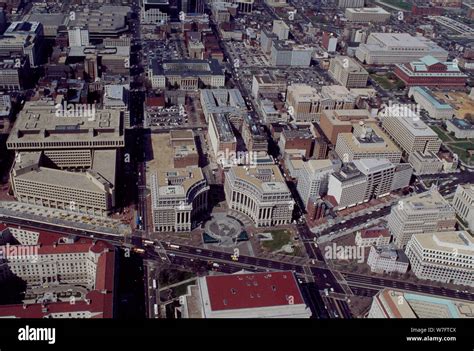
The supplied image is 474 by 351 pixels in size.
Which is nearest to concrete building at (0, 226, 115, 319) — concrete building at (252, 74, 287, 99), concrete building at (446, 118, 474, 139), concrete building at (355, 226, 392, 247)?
concrete building at (355, 226, 392, 247)

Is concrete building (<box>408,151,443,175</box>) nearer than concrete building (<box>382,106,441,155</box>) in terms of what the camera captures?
Yes

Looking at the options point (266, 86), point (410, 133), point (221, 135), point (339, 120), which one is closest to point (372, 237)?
point (410, 133)

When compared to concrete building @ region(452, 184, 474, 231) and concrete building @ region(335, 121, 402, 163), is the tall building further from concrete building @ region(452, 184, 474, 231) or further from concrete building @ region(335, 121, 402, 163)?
concrete building @ region(452, 184, 474, 231)

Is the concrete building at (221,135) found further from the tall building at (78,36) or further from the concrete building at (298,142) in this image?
the tall building at (78,36)

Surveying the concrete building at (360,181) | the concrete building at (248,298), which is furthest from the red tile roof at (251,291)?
the concrete building at (360,181)

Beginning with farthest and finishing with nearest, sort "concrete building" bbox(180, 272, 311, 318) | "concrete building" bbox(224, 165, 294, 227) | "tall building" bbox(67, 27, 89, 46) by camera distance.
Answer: "tall building" bbox(67, 27, 89, 46)
"concrete building" bbox(224, 165, 294, 227)
"concrete building" bbox(180, 272, 311, 318)

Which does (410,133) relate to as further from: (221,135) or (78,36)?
(78,36)

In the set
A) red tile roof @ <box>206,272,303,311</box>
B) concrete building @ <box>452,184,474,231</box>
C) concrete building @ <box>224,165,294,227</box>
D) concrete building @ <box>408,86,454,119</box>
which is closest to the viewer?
red tile roof @ <box>206,272,303,311</box>
